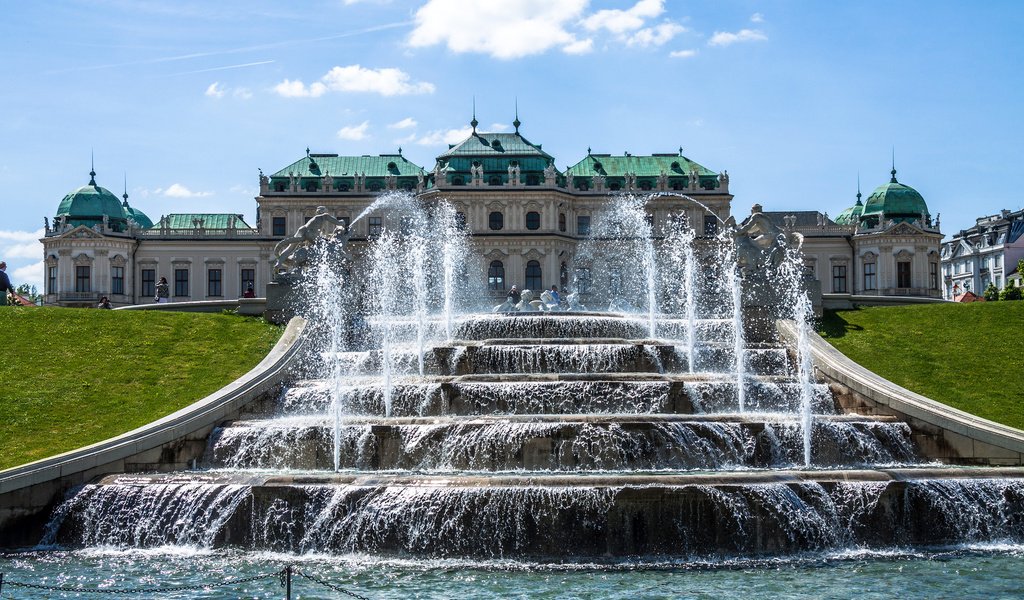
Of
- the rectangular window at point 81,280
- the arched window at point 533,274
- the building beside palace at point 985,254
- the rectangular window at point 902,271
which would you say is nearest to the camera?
the arched window at point 533,274

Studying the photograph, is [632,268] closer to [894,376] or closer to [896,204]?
[896,204]

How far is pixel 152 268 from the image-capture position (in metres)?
82.0

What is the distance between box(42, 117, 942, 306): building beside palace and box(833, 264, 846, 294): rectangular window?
10 centimetres

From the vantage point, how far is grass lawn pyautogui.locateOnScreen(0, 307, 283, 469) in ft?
79.3

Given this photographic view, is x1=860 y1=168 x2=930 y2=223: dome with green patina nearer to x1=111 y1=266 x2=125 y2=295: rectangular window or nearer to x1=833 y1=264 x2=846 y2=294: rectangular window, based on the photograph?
x1=833 y1=264 x2=846 y2=294: rectangular window

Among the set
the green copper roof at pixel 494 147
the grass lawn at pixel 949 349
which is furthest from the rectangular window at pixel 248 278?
the grass lawn at pixel 949 349

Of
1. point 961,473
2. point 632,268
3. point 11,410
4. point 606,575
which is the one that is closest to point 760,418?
point 961,473

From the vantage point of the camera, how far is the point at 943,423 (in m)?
24.2

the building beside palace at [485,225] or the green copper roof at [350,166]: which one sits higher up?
the green copper roof at [350,166]

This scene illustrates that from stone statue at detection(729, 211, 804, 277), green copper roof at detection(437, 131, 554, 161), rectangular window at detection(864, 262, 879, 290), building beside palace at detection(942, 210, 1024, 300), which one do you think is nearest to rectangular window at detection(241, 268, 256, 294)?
green copper roof at detection(437, 131, 554, 161)

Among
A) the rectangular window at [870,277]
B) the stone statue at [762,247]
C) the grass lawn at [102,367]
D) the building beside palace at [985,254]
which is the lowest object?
the grass lawn at [102,367]

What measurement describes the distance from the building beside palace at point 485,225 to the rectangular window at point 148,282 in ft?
0.25

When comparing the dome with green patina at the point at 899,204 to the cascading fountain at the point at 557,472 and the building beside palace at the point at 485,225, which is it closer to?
the building beside palace at the point at 485,225

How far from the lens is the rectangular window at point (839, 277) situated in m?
83.2
